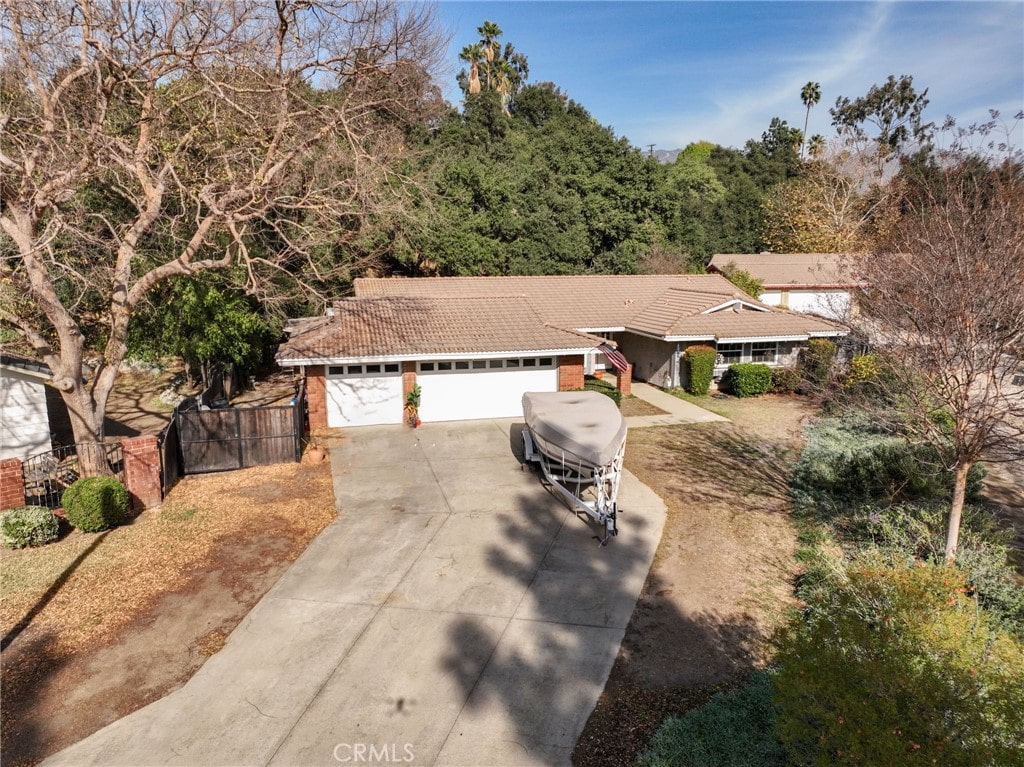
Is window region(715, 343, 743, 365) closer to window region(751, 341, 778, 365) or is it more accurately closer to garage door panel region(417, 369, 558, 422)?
window region(751, 341, 778, 365)

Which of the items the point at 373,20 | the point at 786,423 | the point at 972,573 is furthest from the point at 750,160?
the point at 972,573

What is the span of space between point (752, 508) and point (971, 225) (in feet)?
21.5

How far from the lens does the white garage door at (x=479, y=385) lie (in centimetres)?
1928

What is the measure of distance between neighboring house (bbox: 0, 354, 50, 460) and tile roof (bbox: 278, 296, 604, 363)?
5.79 meters

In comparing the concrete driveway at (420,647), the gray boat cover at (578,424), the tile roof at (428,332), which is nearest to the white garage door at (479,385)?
the tile roof at (428,332)

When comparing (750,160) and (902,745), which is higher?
(750,160)

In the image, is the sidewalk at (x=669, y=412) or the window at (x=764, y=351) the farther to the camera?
the window at (x=764, y=351)

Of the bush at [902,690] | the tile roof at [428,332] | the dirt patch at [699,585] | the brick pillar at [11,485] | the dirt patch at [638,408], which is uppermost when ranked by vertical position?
the tile roof at [428,332]

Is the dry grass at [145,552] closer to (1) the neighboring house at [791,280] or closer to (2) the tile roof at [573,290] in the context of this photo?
(2) the tile roof at [573,290]

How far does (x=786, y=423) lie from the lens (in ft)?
64.8

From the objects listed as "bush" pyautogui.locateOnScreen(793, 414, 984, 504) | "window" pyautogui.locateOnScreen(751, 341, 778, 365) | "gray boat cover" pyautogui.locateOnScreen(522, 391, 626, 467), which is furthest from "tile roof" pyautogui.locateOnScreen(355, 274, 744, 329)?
"bush" pyautogui.locateOnScreen(793, 414, 984, 504)

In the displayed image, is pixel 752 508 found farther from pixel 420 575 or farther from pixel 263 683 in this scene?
pixel 263 683

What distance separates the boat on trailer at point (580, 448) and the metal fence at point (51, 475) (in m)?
8.81

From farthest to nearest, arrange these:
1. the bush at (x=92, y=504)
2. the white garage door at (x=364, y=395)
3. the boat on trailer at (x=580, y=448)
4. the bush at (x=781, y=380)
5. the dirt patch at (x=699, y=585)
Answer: the bush at (x=781, y=380)
the white garage door at (x=364, y=395)
the boat on trailer at (x=580, y=448)
the bush at (x=92, y=504)
the dirt patch at (x=699, y=585)
